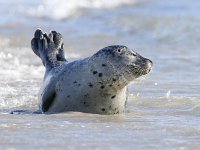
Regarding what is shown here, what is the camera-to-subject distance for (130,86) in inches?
322

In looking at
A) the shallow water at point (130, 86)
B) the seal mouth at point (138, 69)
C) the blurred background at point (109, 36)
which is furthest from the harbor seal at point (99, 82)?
the blurred background at point (109, 36)

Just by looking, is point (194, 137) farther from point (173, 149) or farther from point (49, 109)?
point (49, 109)

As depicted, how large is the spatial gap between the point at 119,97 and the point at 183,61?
455 centimetres

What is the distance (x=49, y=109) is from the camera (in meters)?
6.36

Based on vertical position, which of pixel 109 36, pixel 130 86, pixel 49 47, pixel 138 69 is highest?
pixel 109 36

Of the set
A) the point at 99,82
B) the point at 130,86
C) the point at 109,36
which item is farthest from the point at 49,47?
the point at 109,36

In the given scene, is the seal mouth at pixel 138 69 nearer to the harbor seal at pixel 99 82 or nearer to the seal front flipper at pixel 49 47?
the harbor seal at pixel 99 82

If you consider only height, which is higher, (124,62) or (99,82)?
(124,62)

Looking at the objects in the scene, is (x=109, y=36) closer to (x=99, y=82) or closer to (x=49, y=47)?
(x=49, y=47)

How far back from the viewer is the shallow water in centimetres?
494

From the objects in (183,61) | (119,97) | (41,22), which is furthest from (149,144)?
(41,22)

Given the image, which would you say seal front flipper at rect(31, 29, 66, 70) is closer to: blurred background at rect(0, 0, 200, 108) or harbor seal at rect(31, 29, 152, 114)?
blurred background at rect(0, 0, 200, 108)

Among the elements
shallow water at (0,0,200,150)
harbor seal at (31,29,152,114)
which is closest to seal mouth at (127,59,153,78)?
harbor seal at (31,29,152,114)

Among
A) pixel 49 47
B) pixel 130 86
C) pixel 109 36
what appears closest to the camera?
pixel 49 47
